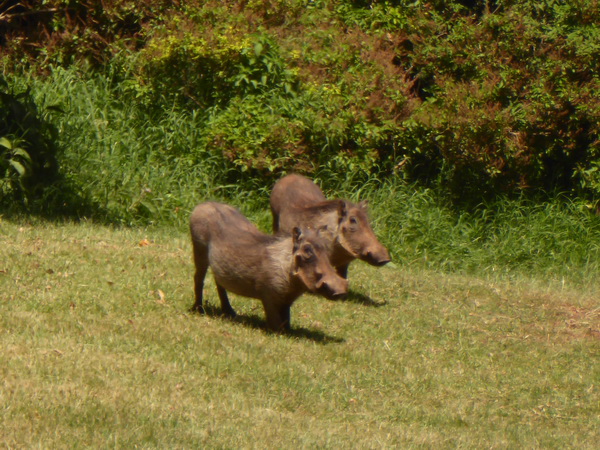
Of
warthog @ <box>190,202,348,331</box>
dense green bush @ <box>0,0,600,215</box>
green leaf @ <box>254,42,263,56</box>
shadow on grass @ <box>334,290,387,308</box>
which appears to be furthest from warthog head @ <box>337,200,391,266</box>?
green leaf @ <box>254,42,263,56</box>

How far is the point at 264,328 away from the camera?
784cm

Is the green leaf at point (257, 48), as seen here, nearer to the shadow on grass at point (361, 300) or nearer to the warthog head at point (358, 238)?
the warthog head at point (358, 238)

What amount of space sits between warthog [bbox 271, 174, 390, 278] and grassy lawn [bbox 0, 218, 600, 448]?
43cm

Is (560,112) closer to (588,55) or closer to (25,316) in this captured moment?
(588,55)

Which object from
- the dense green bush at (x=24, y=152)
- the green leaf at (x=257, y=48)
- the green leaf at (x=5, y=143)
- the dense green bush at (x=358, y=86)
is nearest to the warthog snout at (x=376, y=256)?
the dense green bush at (x=358, y=86)

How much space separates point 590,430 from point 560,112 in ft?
18.6

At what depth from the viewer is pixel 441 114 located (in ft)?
38.9

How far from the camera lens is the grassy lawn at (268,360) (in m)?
5.77

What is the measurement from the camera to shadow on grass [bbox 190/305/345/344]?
25.5ft

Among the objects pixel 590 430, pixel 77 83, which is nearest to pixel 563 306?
pixel 590 430

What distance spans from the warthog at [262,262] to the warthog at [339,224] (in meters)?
1.24

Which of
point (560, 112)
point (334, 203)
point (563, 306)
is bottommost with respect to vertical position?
point (563, 306)

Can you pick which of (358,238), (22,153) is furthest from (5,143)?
(358,238)

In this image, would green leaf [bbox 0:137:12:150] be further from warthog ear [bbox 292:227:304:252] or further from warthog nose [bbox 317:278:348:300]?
warthog nose [bbox 317:278:348:300]
